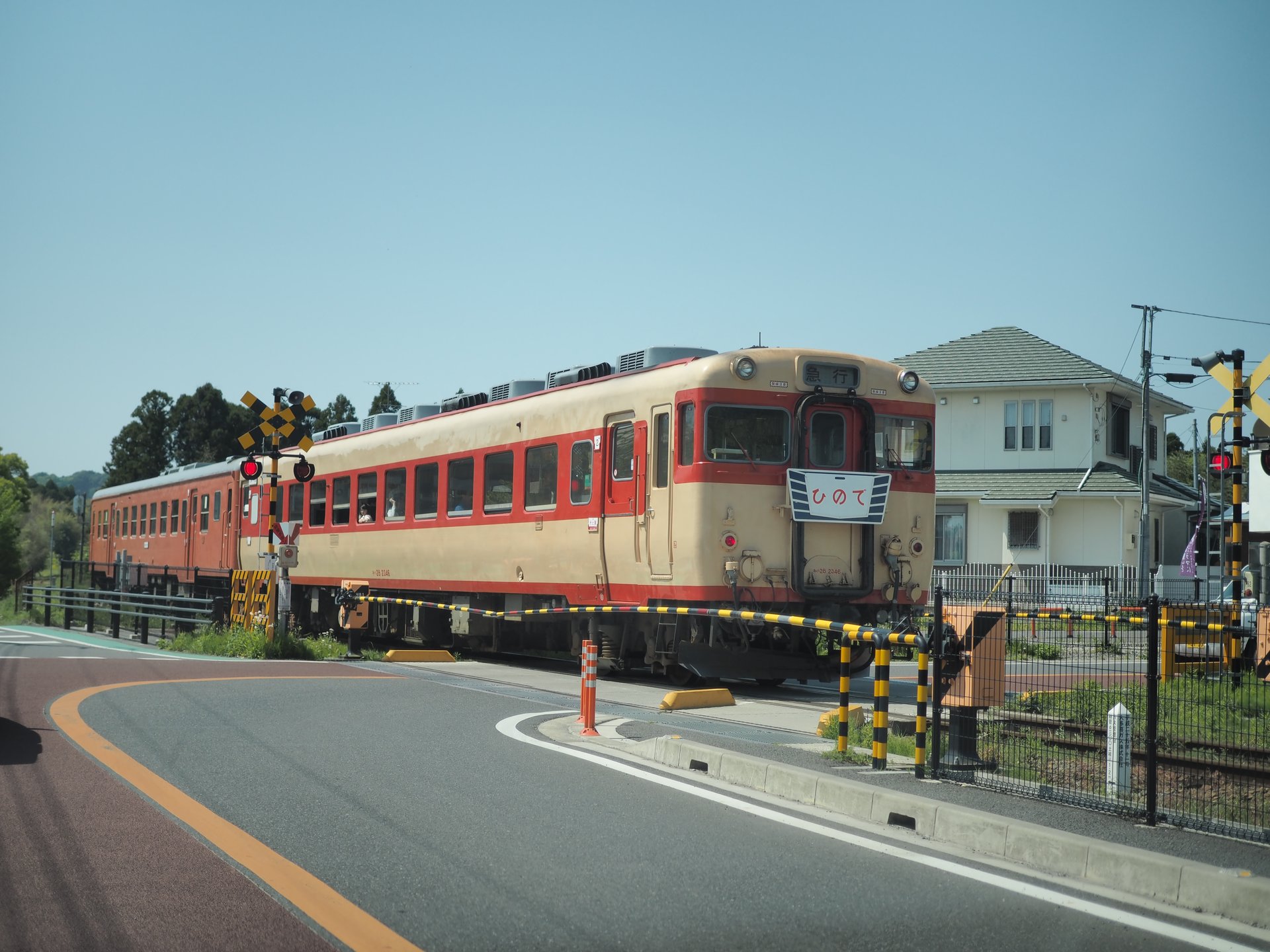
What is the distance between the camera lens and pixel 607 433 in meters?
15.5

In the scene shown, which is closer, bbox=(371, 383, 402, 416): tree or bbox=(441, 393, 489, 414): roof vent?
bbox=(441, 393, 489, 414): roof vent

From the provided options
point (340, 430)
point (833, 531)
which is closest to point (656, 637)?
point (833, 531)

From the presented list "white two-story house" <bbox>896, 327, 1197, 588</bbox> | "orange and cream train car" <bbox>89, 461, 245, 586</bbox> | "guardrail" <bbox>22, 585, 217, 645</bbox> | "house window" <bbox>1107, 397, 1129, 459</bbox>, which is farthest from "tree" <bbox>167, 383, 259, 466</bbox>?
"house window" <bbox>1107, 397, 1129, 459</bbox>

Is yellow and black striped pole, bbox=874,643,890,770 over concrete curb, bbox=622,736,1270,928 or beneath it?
over

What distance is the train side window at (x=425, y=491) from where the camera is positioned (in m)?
19.7

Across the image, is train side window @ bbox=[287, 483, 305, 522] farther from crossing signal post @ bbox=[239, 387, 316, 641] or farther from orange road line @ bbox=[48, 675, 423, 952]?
orange road line @ bbox=[48, 675, 423, 952]

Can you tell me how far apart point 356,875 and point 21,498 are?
3897 inches

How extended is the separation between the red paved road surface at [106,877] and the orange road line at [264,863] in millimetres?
88

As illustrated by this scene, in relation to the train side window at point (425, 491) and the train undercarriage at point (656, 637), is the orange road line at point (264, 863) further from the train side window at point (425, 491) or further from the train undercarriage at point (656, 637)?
the train side window at point (425, 491)

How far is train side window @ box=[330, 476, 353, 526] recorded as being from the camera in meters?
22.5

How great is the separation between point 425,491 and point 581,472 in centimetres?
467

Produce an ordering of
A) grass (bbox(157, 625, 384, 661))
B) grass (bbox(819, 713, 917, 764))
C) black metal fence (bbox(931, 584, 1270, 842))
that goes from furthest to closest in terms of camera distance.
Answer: grass (bbox(157, 625, 384, 661)), grass (bbox(819, 713, 917, 764)), black metal fence (bbox(931, 584, 1270, 842))

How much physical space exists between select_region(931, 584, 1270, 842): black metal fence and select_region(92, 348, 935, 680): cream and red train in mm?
2725

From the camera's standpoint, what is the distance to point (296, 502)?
24.8m
